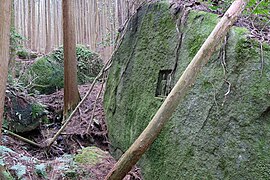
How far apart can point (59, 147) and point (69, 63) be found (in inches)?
78.2

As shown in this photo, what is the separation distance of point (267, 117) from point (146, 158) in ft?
5.95

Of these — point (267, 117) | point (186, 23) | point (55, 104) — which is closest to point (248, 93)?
point (267, 117)

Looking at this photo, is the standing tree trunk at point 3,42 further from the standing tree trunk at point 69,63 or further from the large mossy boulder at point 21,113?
the standing tree trunk at point 69,63

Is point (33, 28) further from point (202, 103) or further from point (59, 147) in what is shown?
point (202, 103)

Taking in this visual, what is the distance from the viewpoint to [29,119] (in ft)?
19.2

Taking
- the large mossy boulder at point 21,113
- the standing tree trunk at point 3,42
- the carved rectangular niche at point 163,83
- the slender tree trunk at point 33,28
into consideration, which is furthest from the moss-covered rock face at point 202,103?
the slender tree trunk at point 33,28

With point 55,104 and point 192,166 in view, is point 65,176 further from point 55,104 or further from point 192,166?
point 55,104

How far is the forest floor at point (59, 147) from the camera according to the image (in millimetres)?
3703

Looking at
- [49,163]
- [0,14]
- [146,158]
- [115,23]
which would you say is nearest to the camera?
[0,14]

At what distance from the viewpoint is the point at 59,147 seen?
5.54 metres

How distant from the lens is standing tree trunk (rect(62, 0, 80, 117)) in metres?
6.55

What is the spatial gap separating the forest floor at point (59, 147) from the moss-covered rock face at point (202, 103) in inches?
31.0

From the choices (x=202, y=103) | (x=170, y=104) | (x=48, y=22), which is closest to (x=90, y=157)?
(x=202, y=103)

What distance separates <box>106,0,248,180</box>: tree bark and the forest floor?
3.73 feet
